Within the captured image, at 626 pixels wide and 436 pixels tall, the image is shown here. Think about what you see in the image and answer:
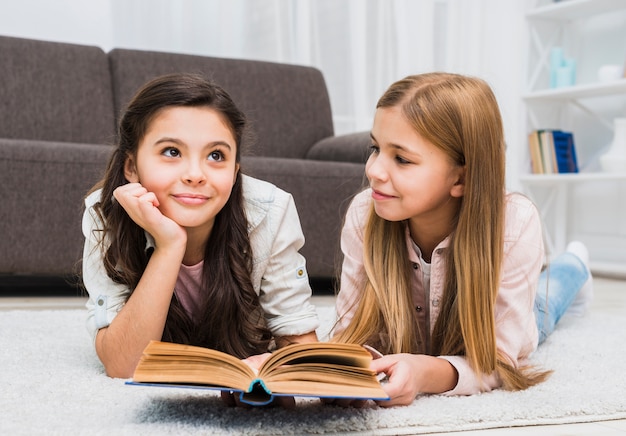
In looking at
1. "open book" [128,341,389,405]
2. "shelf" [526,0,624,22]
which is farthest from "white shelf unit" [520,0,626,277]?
"open book" [128,341,389,405]

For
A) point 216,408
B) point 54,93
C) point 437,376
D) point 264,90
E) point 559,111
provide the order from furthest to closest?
1. point 559,111
2. point 264,90
3. point 54,93
4. point 437,376
5. point 216,408

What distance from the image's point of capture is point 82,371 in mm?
1192

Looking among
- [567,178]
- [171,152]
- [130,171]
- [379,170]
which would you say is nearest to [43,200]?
[130,171]

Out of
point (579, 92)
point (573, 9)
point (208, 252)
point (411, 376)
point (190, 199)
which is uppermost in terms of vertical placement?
point (573, 9)

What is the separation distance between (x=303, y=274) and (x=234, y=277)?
0.50 feet

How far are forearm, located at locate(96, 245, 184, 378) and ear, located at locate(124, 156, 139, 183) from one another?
0.15 meters

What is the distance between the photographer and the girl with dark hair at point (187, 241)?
43.9 inches

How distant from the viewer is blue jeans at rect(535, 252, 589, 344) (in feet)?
5.43

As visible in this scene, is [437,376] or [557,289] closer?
[437,376]

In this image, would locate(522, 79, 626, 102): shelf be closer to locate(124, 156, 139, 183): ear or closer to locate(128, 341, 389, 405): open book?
locate(124, 156, 139, 183): ear

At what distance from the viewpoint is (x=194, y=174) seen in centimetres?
109

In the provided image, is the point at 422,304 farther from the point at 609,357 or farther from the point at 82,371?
the point at 82,371

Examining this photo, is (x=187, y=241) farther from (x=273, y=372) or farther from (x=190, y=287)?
(x=273, y=372)

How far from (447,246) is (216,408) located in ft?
1.50
